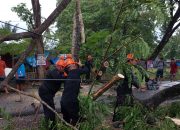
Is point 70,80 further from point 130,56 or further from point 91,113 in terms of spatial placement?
point 130,56

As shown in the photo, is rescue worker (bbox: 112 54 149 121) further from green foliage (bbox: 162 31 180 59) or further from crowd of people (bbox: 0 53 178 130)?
green foliage (bbox: 162 31 180 59)

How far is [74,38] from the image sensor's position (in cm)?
1493

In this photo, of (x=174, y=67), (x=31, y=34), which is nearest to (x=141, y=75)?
(x=31, y=34)

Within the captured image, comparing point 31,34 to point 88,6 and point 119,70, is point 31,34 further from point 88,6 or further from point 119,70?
point 88,6

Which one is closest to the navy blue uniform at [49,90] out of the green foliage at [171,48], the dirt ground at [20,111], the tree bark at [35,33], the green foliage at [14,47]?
the dirt ground at [20,111]

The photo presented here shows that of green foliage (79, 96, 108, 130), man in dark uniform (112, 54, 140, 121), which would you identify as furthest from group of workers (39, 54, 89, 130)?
man in dark uniform (112, 54, 140, 121)

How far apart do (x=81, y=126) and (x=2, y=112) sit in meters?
1.28

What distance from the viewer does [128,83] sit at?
8.61m

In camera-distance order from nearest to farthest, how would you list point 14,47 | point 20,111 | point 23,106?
point 20,111 < point 23,106 < point 14,47

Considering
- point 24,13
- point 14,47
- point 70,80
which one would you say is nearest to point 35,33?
point 70,80

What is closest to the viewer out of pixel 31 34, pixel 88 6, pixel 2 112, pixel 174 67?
pixel 31 34

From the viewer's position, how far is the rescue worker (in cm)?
738

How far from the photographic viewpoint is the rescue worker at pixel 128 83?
7.38 meters

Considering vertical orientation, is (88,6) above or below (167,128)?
above
